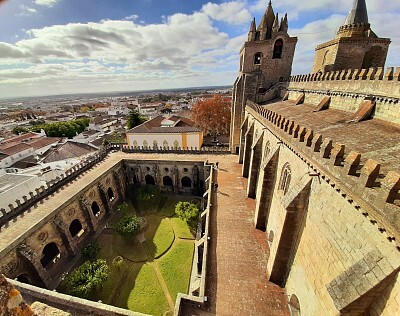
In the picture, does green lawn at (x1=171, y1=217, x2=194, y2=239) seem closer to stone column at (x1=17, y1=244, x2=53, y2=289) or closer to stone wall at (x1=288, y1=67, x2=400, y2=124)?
stone column at (x1=17, y1=244, x2=53, y2=289)

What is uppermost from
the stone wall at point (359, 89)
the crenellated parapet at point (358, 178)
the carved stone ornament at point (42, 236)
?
the stone wall at point (359, 89)

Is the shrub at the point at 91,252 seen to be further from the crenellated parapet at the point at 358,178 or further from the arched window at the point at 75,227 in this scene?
the crenellated parapet at the point at 358,178

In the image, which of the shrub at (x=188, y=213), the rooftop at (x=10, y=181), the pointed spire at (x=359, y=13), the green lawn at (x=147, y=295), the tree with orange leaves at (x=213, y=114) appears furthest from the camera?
the tree with orange leaves at (x=213, y=114)

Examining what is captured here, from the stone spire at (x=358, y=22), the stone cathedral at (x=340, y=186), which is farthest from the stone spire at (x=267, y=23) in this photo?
the stone spire at (x=358, y=22)

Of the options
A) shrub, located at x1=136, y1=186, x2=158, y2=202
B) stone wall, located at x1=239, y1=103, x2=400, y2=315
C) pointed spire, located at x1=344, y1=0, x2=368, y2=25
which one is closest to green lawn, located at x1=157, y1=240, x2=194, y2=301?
A: shrub, located at x1=136, y1=186, x2=158, y2=202

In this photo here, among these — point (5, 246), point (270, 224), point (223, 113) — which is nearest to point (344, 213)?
point (270, 224)

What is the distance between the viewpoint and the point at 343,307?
5.98 meters

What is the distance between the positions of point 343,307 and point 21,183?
26849 millimetres

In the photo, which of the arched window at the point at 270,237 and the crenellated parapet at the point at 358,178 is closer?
the crenellated parapet at the point at 358,178

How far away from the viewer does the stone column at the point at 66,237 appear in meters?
17.5

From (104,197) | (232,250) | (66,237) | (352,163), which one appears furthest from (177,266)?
(352,163)

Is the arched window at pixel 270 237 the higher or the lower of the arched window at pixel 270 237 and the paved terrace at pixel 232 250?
the higher

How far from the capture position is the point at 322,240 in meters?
8.23

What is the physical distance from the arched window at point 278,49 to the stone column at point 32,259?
34330 mm
